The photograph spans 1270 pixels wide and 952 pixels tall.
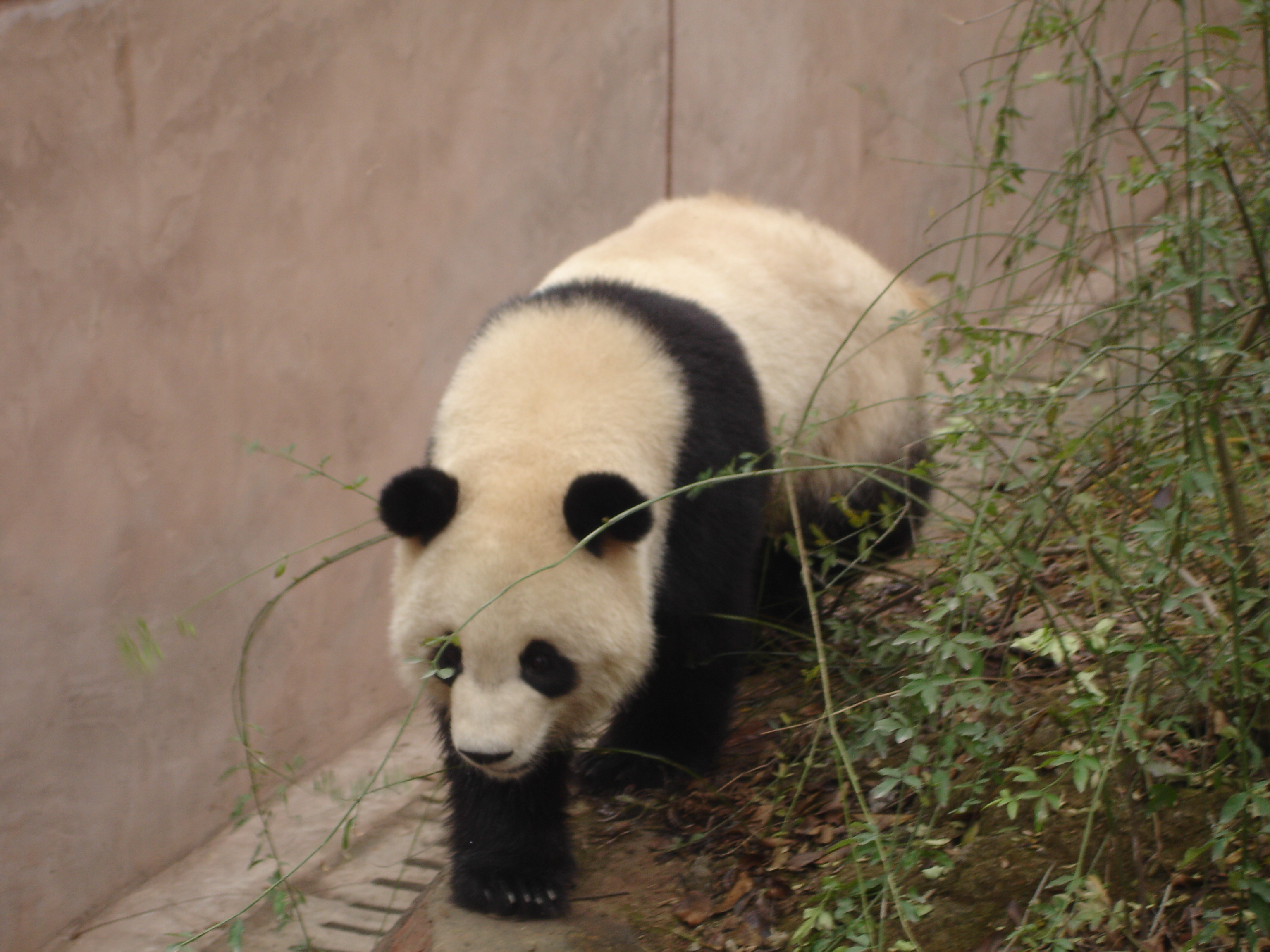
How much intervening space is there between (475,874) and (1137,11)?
5.95m

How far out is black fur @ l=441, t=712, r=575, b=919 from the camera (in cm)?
253

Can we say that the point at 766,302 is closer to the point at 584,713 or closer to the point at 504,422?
the point at 504,422

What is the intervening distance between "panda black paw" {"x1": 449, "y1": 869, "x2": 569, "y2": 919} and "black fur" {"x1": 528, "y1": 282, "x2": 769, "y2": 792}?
0.38 m

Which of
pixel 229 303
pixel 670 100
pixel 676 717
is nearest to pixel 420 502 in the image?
pixel 676 717

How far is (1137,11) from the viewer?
21.0ft

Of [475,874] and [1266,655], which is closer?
[1266,655]

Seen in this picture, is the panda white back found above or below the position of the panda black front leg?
above

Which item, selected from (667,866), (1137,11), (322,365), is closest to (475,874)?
(667,866)

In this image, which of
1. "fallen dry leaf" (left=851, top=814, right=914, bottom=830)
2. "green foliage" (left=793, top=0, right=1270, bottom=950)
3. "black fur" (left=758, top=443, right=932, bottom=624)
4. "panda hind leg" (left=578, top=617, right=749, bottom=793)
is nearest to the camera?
"green foliage" (left=793, top=0, right=1270, bottom=950)

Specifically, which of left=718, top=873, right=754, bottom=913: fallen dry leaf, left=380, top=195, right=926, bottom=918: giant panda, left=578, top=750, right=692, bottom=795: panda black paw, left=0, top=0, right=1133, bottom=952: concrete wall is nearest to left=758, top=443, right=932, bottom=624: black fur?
left=380, top=195, right=926, bottom=918: giant panda

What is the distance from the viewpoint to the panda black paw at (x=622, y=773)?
296 centimetres

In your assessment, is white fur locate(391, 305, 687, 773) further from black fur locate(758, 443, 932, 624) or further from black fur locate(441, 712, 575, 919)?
black fur locate(758, 443, 932, 624)

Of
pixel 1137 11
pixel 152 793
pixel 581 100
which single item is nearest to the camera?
pixel 152 793

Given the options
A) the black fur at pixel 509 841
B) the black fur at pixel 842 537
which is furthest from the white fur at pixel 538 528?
the black fur at pixel 842 537
